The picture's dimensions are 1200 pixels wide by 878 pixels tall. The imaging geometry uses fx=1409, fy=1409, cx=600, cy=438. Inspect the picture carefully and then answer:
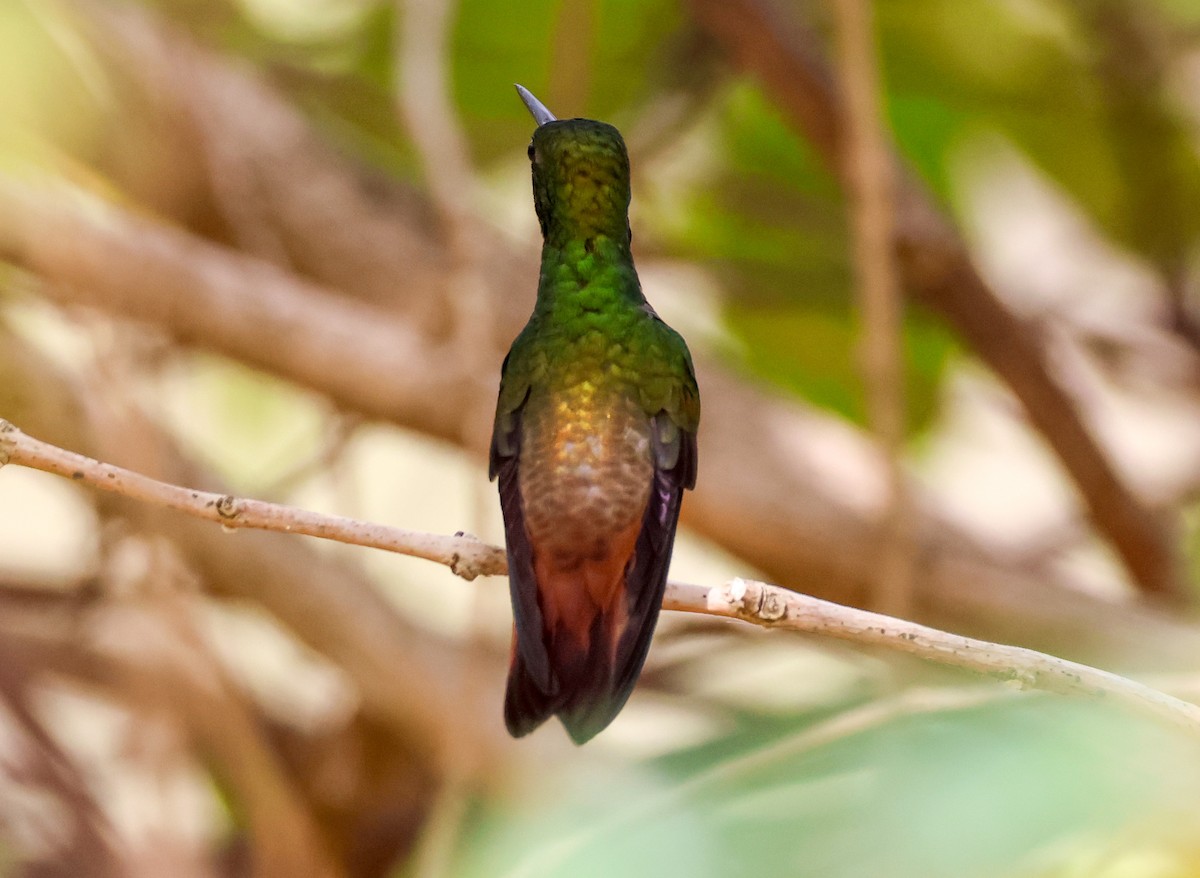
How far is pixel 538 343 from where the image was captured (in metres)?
0.97

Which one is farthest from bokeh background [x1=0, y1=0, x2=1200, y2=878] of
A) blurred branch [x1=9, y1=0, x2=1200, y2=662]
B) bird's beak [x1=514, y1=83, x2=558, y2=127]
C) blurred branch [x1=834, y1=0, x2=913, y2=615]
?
bird's beak [x1=514, y1=83, x2=558, y2=127]

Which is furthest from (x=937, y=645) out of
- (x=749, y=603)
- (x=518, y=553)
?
(x=518, y=553)

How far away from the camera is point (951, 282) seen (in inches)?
113

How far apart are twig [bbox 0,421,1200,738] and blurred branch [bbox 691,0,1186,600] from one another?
1975mm

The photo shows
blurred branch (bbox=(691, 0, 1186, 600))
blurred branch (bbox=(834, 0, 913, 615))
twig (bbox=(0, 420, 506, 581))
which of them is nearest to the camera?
twig (bbox=(0, 420, 506, 581))

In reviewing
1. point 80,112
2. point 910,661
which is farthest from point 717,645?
point 80,112

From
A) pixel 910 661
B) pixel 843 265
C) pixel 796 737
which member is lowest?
pixel 796 737

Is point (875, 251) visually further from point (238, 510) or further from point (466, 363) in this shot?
point (238, 510)

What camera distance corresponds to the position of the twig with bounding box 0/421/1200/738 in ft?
2.69

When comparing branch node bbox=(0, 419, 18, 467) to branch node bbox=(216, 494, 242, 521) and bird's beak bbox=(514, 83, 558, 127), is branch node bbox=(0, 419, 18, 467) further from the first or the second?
bird's beak bbox=(514, 83, 558, 127)

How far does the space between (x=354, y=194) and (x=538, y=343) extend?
90.8 inches

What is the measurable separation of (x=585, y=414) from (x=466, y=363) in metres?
1.55

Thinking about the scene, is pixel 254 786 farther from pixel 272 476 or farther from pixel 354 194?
pixel 354 194

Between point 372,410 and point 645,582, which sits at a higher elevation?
point 372,410
